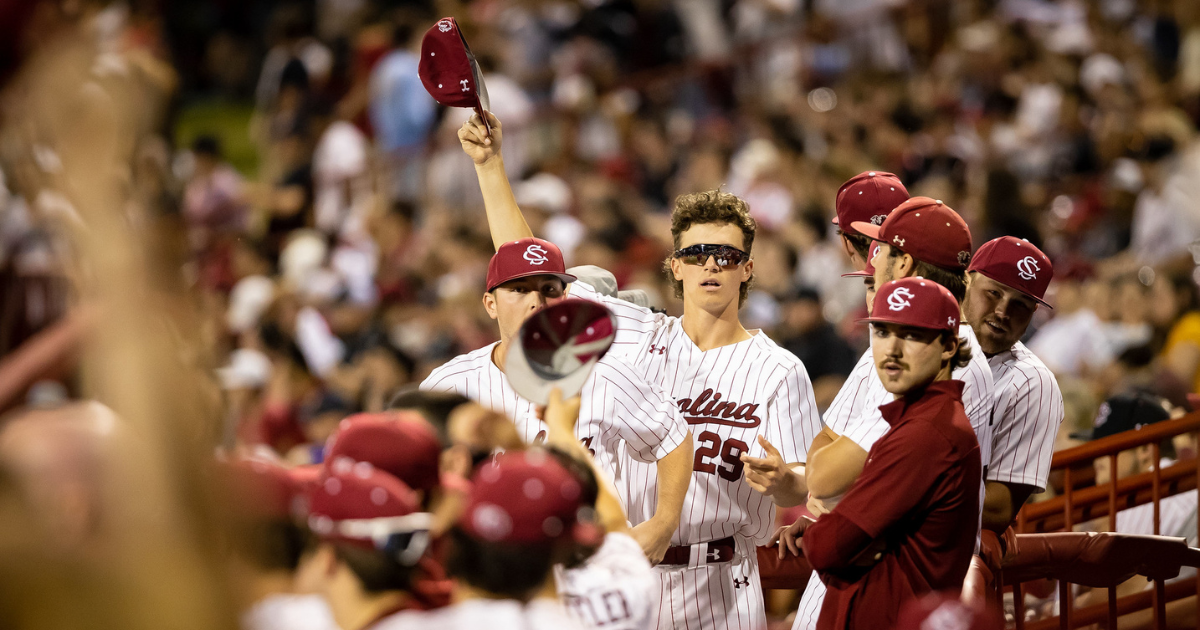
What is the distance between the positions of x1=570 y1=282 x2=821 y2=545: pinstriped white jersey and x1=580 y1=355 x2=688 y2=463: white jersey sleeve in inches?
14.1

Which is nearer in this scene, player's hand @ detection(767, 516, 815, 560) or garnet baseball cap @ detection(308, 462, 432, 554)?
garnet baseball cap @ detection(308, 462, 432, 554)

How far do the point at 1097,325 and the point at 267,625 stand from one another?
21.1 ft

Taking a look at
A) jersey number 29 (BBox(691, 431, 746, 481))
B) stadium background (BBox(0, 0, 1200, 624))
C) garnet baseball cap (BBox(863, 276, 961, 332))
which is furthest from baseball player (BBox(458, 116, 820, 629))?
stadium background (BBox(0, 0, 1200, 624))

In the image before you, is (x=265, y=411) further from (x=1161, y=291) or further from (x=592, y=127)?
(x=1161, y=291)

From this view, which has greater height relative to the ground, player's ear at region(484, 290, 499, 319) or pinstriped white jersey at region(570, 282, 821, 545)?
player's ear at region(484, 290, 499, 319)

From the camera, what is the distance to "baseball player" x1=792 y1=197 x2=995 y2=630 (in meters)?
3.34

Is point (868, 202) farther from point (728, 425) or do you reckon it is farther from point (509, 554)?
point (509, 554)

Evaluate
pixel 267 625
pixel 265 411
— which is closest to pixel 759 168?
pixel 265 411

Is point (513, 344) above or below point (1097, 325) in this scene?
below

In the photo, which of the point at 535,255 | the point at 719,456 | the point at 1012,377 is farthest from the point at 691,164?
the point at 1012,377

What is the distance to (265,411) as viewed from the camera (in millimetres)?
8641

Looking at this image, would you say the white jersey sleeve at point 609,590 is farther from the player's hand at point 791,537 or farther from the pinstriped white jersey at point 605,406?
the player's hand at point 791,537

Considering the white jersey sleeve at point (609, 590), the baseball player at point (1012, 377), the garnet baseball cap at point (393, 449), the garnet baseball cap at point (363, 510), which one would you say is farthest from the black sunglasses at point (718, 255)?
the garnet baseball cap at point (363, 510)

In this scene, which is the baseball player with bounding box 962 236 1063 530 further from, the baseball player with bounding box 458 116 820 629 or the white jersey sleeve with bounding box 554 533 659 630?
the white jersey sleeve with bounding box 554 533 659 630
